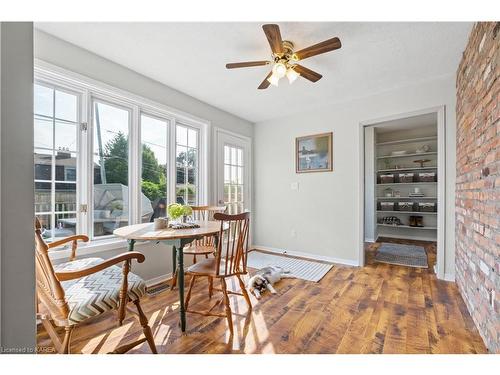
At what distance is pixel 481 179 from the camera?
5.26 feet

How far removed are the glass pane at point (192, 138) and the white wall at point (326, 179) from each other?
1.32 metres

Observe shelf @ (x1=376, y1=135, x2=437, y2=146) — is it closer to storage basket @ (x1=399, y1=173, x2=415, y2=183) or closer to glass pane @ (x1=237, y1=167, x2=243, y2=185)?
storage basket @ (x1=399, y1=173, x2=415, y2=183)

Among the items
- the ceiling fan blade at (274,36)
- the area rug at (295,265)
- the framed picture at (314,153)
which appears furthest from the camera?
the framed picture at (314,153)

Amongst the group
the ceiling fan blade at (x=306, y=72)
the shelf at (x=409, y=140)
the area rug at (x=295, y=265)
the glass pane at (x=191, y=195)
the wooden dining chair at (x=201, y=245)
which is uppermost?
the ceiling fan blade at (x=306, y=72)

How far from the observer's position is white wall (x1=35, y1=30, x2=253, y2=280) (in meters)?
1.84

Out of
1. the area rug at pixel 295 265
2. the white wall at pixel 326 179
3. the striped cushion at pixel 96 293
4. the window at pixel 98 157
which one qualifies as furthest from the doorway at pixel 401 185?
the striped cushion at pixel 96 293

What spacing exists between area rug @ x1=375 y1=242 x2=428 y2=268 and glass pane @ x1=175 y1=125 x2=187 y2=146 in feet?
11.0

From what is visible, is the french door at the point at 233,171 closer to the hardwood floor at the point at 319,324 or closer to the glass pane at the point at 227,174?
the glass pane at the point at 227,174

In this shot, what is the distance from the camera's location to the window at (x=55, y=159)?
1.84 m

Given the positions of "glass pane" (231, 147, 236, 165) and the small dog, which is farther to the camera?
"glass pane" (231, 147, 236, 165)

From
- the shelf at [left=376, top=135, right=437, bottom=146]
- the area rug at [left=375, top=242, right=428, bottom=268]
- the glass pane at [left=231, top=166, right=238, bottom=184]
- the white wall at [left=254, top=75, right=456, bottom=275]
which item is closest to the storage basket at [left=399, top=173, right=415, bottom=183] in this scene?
the shelf at [left=376, top=135, right=437, bottom=146]

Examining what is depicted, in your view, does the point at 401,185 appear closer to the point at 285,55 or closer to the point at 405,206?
the point at 405,206

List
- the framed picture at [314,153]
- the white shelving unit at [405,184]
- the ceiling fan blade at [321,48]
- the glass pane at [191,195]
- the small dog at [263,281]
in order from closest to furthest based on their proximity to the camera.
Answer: the ceiling fan blade at [321,48] → the small dog at [263,281] → the glass pane at [191,195] → the framed picture at [314,153] → the white shelving unit at [405,184]

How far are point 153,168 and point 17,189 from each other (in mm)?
2123
